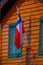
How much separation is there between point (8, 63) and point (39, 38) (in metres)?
2.45

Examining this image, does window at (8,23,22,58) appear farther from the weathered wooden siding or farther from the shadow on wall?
the shadow on wall

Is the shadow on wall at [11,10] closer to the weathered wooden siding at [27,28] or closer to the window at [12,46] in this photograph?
the weathered wooden siding at [27,28]

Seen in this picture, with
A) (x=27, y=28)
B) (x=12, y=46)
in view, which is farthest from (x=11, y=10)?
(x=12, y=46)

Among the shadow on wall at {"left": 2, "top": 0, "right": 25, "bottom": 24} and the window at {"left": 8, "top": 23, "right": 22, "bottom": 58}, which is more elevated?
the shadow on wall at {"left": 2, "top": 0, "right": 25, "bottom": 24}

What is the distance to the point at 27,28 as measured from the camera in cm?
1512

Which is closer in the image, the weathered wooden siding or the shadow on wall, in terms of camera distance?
the weathered wooden siding

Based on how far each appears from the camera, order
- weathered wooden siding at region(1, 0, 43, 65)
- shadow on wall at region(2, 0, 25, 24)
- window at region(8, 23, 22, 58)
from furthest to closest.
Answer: shadow on wall at region(2, 0, 25, 24), window at region(8, 23, 22, 58), weathered wooden siding at region(1, 0, 43, 65)

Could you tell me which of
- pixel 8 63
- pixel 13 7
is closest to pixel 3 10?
pixel 13 7

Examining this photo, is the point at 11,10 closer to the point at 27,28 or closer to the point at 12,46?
the point at 27,28

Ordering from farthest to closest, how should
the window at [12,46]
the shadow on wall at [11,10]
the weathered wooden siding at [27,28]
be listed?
the shadow on wall at [11,10], the window at [12,46], the weathered wooden siding at [27,28]

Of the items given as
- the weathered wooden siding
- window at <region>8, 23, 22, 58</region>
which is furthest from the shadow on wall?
window at <region>8, 23, 22, 58</region>

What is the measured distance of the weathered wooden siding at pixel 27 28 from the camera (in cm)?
1464

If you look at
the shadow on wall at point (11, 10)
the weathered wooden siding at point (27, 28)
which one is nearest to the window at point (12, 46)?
the weathered wooden siding at point (27, 28)

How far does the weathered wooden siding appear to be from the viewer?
48.0 feet
